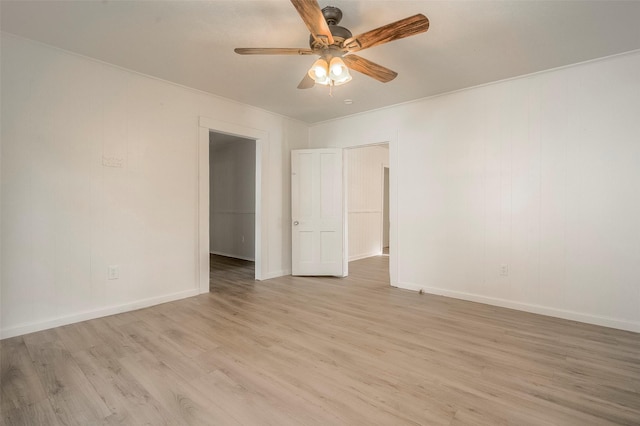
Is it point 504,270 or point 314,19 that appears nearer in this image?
point 314,19

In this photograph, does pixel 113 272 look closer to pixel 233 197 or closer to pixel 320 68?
pixel 320 68

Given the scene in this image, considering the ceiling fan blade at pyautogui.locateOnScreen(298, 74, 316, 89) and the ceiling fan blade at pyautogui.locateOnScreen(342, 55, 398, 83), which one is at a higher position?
the ceiling fan blade at pyautogui.locateOnScreen(342, 55, 398, 83)

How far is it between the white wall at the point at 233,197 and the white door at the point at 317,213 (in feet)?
5.84

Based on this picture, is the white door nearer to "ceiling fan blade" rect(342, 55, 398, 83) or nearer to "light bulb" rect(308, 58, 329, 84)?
"ceiling fan blade" rect(342, 55, 398, 83)

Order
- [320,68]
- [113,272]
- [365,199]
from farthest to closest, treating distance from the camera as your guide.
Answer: [365,199], [113,272], [320,68]

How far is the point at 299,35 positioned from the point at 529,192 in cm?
291

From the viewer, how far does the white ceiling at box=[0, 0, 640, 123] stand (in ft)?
6.81

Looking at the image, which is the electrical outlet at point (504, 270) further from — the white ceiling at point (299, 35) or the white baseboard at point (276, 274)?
the white baseboard at point (276, 274)

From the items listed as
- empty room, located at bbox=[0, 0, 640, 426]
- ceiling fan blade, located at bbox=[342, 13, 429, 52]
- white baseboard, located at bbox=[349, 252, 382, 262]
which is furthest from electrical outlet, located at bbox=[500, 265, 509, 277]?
white baseboard, located at bbox=[349, 252, 382, 262]

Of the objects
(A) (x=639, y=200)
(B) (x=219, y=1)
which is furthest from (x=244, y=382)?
(A) (x=639, y=200)

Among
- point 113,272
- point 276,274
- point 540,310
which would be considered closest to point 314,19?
point 113,272

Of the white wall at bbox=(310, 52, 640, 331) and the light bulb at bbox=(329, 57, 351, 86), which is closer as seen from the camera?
the light bulb at bbox=(329, 57, 351, 86)

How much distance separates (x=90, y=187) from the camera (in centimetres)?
284

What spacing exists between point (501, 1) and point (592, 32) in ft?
3.40
